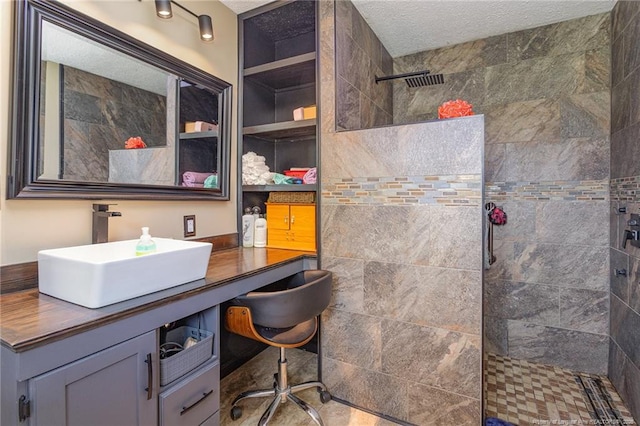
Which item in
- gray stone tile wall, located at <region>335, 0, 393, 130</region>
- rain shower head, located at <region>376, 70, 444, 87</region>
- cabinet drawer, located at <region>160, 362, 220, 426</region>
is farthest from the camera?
rain shower head, located at <region>376, 70, 444, 87</region>

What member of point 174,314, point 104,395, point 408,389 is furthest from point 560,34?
A: point 104,395

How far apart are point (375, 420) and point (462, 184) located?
1443 mm

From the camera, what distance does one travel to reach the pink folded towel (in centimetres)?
195

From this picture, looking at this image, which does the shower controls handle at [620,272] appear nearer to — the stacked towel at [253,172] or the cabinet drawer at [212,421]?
the stacked towel at [253,172]

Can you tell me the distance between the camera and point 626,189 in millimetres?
1987

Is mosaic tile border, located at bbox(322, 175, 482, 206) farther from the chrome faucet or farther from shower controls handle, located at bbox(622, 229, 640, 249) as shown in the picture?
the chrome faucet

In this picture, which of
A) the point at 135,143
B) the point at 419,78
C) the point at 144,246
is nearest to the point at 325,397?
the point at 144,246

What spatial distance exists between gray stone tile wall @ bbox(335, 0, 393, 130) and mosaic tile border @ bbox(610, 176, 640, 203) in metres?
1.65

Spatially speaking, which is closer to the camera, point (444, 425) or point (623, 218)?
point (444, 425)

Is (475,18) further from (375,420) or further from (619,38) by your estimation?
(375,420)

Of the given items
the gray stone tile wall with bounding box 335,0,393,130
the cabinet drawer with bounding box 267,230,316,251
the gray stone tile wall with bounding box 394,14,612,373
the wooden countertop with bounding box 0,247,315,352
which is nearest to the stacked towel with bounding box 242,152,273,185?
the cabinet drawer with bounding box 267,230,316,251

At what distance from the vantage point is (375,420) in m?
1.86

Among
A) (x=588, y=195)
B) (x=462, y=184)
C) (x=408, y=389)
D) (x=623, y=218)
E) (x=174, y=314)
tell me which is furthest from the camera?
(x=588, y=195)

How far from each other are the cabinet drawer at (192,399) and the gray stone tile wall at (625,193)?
2.34m
